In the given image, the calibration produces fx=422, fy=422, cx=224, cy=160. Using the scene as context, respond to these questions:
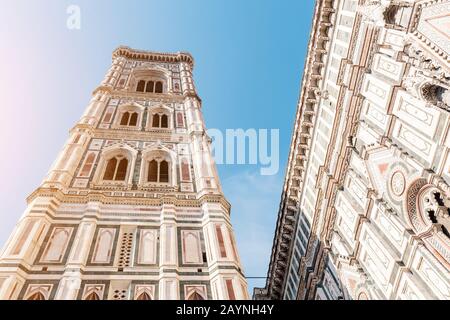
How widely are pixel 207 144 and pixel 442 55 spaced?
31.5ft

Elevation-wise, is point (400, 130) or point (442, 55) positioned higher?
point (442, 55)

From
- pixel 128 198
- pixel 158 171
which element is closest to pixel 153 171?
pixel 158 171

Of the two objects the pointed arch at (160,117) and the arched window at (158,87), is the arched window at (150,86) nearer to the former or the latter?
the arched window at (158,87)

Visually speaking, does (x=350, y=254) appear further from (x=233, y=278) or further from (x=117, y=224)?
(x=117, y=224)

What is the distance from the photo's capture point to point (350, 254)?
1204 cm

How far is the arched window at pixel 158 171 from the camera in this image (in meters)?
14.5

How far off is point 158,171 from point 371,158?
726 cm

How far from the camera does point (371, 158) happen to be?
1188 cm

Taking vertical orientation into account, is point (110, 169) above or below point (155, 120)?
below

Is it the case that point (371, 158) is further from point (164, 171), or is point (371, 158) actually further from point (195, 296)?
point (164, 171)

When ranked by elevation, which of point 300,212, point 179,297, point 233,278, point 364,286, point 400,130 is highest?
point 400,130

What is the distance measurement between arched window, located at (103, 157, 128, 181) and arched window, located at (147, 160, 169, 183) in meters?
0.87

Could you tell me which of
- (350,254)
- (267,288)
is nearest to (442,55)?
(350,254)

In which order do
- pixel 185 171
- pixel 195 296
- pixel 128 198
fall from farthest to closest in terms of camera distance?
1. pixel 185 171
2. pixel 128 198
3. pixel 195 296
